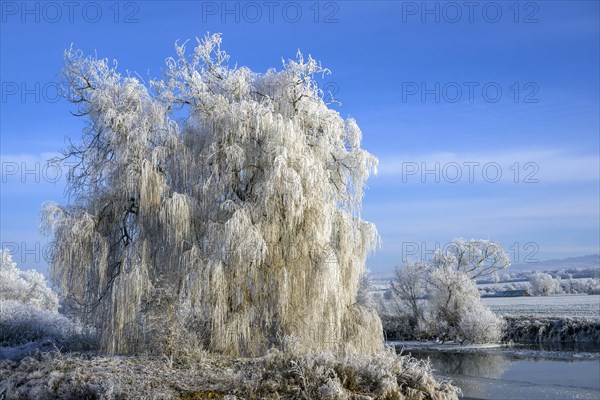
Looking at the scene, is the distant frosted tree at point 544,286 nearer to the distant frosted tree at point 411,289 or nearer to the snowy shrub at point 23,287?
the distant frosted tree at point 411,289

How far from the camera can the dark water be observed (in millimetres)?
17266

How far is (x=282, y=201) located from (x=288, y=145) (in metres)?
1.55

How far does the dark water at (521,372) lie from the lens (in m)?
17.3

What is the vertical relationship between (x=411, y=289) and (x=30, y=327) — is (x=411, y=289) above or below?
above

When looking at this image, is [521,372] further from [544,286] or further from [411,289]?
[544,286]

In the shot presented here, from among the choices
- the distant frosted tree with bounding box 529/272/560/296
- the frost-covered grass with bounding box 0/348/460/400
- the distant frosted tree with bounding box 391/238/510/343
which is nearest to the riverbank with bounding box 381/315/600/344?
the distant frosted tree with bounding box 391/238/510/343

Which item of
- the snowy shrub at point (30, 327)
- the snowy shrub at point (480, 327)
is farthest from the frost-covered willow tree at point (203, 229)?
the snowy shrub at point (480, 327)

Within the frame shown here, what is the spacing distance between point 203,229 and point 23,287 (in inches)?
1137

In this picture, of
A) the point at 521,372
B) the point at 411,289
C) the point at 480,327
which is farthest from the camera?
the point at 411,289

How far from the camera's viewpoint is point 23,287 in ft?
129

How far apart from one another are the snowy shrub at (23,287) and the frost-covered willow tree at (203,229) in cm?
2370

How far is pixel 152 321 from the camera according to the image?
14.3 metres

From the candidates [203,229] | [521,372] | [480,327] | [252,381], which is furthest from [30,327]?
[480,327]

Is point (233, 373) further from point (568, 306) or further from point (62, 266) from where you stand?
point (568, 306)
